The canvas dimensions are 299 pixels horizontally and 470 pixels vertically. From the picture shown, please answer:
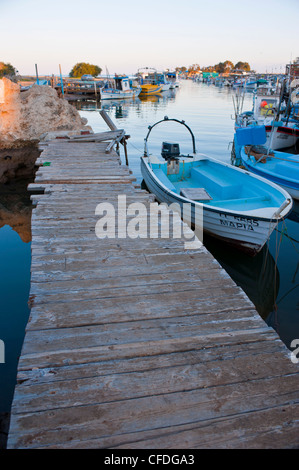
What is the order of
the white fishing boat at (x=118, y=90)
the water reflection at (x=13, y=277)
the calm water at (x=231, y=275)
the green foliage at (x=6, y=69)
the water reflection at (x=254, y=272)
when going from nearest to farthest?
the water reflection at (x=13, y=277) → the calm water at (x=231, y=275) → the water reflection at (x=254, y=272) → the white fishing boat at (x=118, y=90) → the green foliage at (x=6, y=69)

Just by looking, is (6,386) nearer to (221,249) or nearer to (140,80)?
(221,249)

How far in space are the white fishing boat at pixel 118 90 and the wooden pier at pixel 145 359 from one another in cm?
4916

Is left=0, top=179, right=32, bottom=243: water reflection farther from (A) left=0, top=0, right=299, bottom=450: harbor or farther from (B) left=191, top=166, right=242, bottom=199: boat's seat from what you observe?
(B) left=191, top=166, right=242, bottom=199: boat's seat

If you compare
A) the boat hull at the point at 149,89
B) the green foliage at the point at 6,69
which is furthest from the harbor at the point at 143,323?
the green foliage at the point at 6,69

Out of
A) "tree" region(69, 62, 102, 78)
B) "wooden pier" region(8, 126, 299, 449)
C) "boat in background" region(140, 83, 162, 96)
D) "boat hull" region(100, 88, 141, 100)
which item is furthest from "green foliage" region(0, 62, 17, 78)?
"wooden pier" region(8, 126, 299, 449)

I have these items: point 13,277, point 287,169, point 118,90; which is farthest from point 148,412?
point 118,90

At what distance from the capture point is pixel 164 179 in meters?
9.97

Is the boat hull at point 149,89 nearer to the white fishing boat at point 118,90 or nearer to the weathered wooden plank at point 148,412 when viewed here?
the white fishing boat at point 118,90

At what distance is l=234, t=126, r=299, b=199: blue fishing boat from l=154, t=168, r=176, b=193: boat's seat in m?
4.36

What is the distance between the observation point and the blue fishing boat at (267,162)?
1178 centimetres

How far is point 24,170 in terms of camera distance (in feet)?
45.5

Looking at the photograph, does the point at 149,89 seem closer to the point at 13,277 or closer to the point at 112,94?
the point at 112,94

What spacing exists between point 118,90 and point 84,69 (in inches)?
2094

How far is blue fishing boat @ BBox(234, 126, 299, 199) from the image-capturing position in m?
11.8
